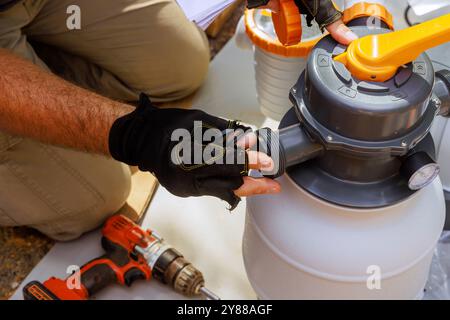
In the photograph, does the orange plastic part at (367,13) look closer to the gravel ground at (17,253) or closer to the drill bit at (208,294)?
the drill bit at (208,294)

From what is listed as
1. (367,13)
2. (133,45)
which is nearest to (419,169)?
(367,13)

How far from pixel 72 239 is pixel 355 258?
26.9 inches

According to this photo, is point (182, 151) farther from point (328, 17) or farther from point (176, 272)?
point (176, 272)

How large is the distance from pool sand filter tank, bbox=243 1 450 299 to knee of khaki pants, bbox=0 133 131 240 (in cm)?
46

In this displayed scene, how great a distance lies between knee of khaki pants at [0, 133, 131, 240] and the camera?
3.22 ft

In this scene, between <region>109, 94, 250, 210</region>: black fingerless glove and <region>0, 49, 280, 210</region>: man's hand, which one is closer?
<region>109, 94, 250, 210</region>: black fingerless glove

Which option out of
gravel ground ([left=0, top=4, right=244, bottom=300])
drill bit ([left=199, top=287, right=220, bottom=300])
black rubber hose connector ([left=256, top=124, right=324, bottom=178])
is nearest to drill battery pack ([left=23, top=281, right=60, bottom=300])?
gravel ground ([left=0, top=4, right=244, bottom=300])

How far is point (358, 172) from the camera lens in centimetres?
62

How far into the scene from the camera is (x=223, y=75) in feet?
4.62

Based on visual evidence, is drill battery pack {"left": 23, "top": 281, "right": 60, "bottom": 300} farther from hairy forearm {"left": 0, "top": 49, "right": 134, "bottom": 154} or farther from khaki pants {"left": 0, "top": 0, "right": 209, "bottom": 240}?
hairy forearm {"left": 0, "top": 49, "right": 134, "bottom": 154}

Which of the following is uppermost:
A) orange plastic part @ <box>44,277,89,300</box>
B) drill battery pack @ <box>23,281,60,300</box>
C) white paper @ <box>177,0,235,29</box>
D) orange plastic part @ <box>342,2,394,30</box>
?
orange plastic part @ <box>342,2,394,30</box>

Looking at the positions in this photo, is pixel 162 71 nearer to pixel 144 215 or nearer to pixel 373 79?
pixel 144 215

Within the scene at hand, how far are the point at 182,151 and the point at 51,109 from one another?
10.2 inches

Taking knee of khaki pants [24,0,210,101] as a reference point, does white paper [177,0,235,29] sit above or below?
above
